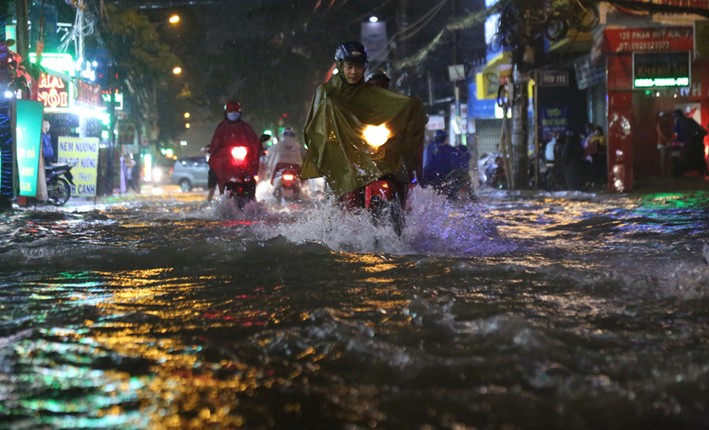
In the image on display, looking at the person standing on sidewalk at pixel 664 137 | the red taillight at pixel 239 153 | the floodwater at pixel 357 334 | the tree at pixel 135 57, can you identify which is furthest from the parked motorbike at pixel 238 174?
the tree at pixel 135 57

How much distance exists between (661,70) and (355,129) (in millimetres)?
14785

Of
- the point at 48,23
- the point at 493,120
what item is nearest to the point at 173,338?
the point at 48,23

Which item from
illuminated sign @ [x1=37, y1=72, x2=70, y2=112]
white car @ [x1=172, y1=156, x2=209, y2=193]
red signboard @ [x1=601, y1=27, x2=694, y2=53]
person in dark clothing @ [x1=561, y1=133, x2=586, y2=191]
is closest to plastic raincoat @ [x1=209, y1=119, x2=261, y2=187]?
illuminated sign @ [x1=37, y1=72, x2=70, y2=112]

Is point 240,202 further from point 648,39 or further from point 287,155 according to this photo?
point 648,39

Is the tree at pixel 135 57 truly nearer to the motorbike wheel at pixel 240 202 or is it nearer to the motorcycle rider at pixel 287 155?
the motorcycle rider at pixel 287 155

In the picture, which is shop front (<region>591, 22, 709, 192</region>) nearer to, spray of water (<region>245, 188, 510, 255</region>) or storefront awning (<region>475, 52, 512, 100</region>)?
storefront awning (<region>475, 52, 512, 100</region>)

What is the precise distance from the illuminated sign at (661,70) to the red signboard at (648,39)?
0.58 feet

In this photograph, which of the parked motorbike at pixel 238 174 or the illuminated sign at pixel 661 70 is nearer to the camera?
the parked motorbike at pixel 238 174

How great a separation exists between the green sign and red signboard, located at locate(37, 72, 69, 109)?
4.94 metres

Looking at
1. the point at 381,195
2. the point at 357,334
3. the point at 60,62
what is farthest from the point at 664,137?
the point at 357,334

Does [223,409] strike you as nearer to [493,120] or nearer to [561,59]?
[561,59]

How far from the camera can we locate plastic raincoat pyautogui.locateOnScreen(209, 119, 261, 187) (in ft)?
41.0

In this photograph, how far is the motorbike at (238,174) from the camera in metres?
12.5

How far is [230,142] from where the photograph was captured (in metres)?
12.5
